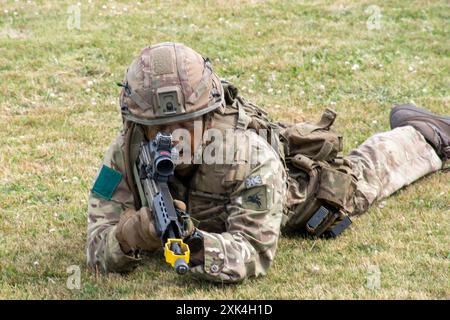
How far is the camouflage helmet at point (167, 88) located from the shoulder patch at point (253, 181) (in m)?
0.51

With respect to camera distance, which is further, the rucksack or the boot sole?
the boot sole

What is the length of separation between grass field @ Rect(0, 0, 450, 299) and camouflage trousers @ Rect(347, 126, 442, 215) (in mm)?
125

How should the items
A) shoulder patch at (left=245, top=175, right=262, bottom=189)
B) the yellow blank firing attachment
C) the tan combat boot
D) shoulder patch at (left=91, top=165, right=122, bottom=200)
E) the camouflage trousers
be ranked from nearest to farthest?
the yellow blank firing attachment, shoulder patch at (left=245, top=175, right=262, bottom=189), shoulder patch at (left=91, top=165, right=122, bottom=200), the camouflage trousers, the tan combat boot

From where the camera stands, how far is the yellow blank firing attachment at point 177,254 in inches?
182

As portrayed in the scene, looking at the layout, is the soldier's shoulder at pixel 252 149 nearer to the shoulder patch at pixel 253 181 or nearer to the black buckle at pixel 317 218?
the shoulder patch at pixel 253 181

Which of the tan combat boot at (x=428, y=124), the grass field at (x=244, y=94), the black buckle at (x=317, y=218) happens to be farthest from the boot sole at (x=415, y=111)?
the black buckle at (x=317, y=218)

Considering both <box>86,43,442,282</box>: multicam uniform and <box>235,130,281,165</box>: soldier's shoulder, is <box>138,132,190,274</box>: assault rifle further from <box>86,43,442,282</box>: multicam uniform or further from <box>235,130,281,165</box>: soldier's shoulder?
<box>235,130,281,165</box>: soldier's shoulder

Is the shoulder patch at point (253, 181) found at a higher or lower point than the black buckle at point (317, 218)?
higher

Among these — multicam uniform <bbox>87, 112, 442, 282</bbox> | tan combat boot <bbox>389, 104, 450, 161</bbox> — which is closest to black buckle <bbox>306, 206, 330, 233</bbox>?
multicam uniform <bbox>87, 112, 442, 282</bbox>

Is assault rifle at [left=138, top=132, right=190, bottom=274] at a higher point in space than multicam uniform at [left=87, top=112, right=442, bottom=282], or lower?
higher

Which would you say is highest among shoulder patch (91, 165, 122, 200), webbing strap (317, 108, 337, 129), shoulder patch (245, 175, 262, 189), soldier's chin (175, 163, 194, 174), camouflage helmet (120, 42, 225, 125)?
camouflage helmet (120, 42, 225, 125)

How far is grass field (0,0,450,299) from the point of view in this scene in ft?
18.2

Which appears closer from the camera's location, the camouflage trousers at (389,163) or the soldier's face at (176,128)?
the soldier's face at (176,128)

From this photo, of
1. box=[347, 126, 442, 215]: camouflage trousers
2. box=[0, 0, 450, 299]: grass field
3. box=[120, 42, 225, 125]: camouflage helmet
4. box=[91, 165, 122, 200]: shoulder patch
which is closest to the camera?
box=[120, 42, 225, 125]: camouflage helmet
